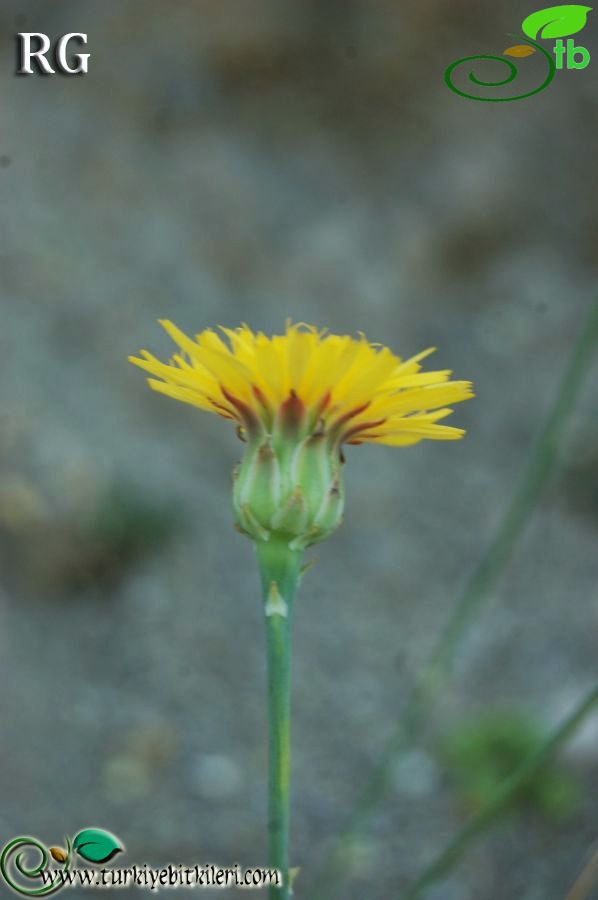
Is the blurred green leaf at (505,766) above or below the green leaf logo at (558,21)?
below

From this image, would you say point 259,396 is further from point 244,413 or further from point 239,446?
point 239,446

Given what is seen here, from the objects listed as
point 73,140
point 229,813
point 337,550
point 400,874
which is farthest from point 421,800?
point 73,140

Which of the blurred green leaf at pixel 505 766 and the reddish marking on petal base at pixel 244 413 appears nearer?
the reddish marking on petal base at pixel 244 413

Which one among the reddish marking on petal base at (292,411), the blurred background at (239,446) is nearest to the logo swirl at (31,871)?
the reddish marking on petal base at (292,411)

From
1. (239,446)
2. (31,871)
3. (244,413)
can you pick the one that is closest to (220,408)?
(244,413)

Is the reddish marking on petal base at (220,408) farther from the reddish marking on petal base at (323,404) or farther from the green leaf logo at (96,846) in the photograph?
the green leaf logo at (96,846)

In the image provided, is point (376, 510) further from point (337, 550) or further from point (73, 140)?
point (73, 140)
